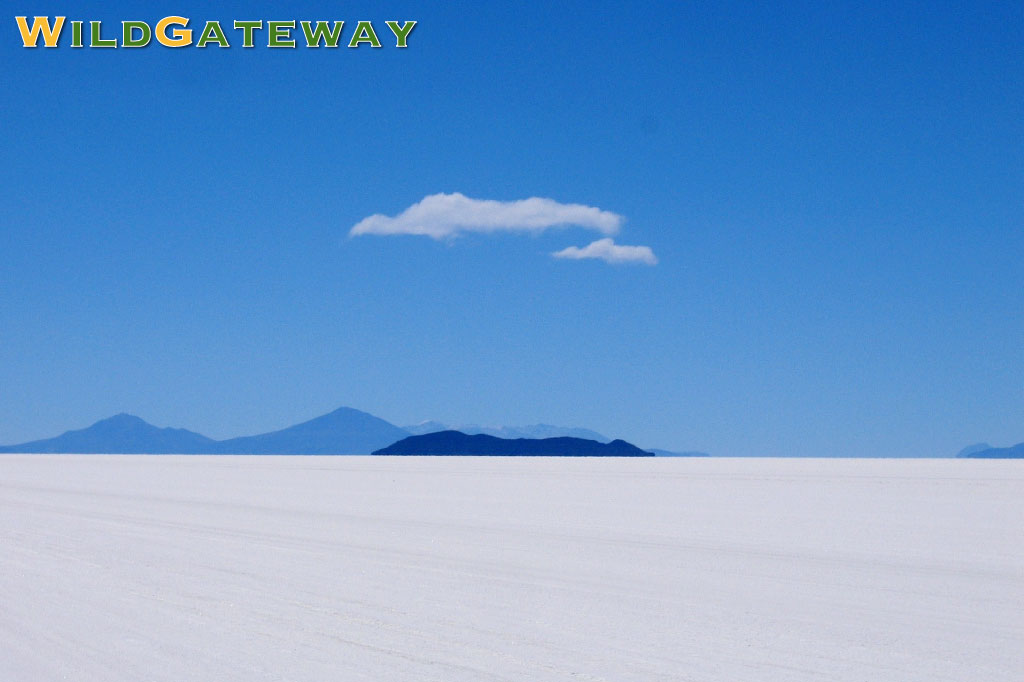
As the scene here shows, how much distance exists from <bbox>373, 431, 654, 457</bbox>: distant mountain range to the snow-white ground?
12817 cm

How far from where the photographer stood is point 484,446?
154 m

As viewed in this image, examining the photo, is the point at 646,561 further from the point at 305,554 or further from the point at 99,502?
the point at 99,502

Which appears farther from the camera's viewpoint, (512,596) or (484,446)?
(484,446)

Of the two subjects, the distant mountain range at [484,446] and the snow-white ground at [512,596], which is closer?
the snow-white ground at [512,596]

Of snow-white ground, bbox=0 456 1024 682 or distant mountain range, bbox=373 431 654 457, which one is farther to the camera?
distant mountain range, bbox=373 431 654 457

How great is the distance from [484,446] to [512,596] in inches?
5763

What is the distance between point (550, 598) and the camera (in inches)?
346

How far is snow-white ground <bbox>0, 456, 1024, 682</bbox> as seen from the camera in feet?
20.7

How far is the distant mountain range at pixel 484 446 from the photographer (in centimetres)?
14738

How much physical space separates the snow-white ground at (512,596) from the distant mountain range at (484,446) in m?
128

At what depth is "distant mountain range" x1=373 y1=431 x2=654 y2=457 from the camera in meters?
147

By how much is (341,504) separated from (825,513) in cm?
1005

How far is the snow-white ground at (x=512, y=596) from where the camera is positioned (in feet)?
20.7

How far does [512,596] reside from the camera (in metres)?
8.88
